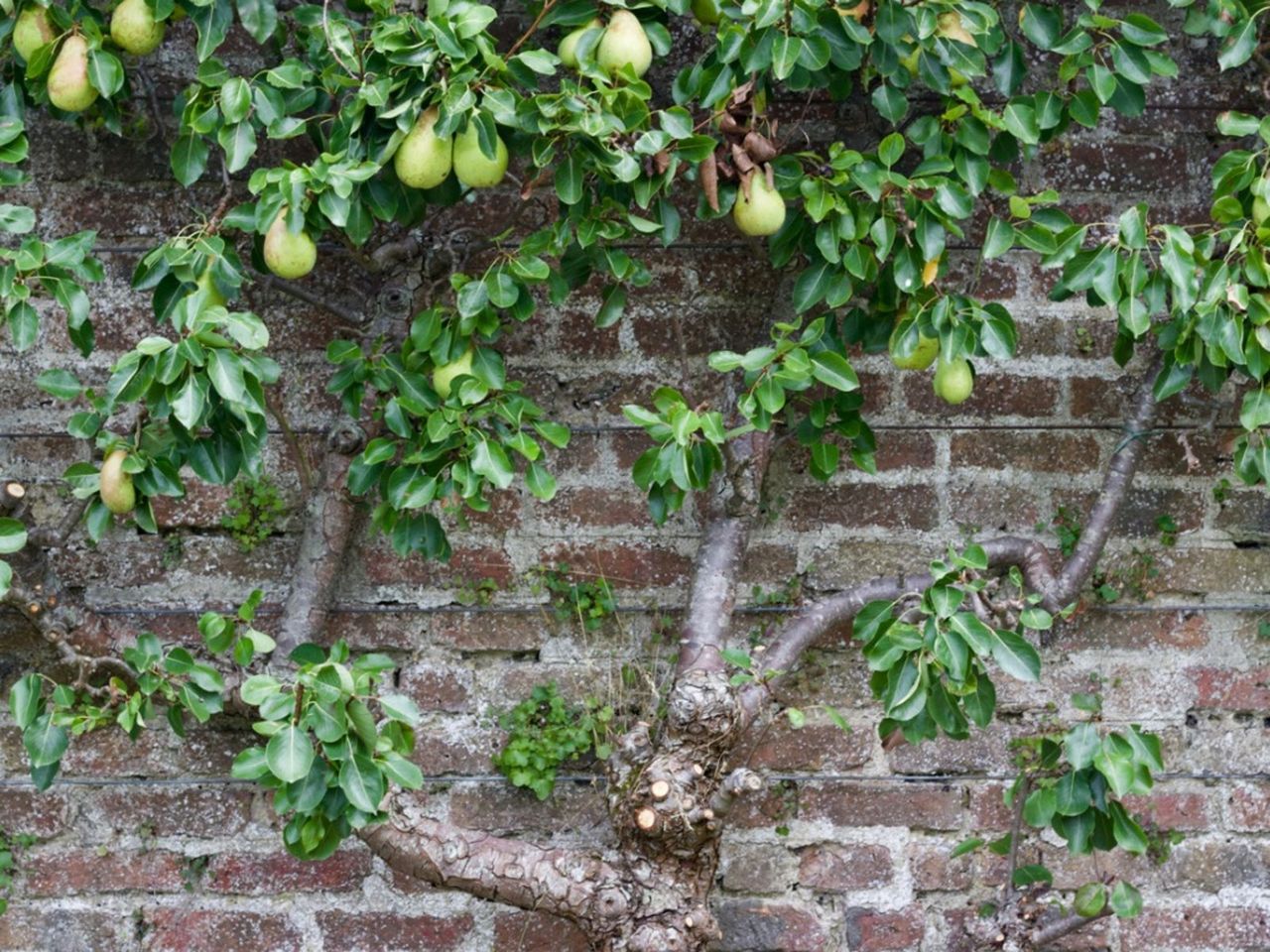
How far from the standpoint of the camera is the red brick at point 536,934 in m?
1.68

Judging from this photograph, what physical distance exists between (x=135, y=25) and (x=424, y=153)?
1.18 ft

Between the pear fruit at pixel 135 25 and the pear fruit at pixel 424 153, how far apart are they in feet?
1.04

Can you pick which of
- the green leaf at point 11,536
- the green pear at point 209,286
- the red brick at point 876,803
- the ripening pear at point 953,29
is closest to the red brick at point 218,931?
the green leaf at point 11,536

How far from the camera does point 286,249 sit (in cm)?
139

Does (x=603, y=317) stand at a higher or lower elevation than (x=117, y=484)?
higher

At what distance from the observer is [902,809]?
67.1 inches

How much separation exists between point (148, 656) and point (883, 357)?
91 cm

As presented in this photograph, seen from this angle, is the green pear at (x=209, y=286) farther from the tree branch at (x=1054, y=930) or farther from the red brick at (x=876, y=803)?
the tree branch at (x=1054, y=930)

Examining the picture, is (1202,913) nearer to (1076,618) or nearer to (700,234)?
(1076,618)

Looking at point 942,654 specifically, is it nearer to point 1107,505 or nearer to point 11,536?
point 1107,505

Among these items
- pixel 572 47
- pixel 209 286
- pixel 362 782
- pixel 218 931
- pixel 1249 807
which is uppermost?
pixel 572 47

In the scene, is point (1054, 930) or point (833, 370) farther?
point (1054, 930)

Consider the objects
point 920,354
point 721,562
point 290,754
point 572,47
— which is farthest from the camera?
point 721,562

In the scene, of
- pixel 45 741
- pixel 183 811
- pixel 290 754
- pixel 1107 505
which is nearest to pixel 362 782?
pixel 290 754
